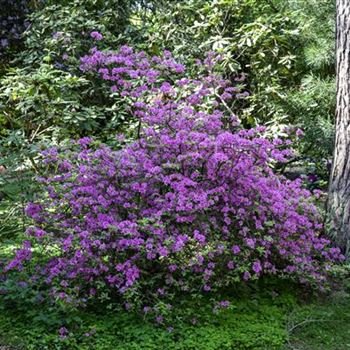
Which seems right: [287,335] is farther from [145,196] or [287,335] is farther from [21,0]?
[21,0]

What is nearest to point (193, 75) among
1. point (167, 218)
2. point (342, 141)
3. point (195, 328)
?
point (342, 141)

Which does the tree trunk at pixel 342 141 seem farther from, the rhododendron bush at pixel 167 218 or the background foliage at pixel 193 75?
the background foliage at pixel 193 75

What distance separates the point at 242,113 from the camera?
20.8 ft

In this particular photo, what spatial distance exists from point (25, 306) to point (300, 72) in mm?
4748

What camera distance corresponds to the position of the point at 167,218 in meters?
3.34

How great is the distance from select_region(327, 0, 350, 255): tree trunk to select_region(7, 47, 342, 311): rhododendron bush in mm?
397

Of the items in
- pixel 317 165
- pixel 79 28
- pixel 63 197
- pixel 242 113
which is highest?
pixel 79 28

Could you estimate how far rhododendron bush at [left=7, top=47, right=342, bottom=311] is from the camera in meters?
3.16

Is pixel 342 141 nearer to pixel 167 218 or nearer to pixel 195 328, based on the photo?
pixel 167 218

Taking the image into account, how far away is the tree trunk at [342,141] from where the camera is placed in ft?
13.5

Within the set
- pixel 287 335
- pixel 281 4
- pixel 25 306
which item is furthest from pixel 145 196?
pixel 281 4

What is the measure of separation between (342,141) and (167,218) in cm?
168

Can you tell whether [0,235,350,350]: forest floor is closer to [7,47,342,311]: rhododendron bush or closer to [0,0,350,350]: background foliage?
[0,0,350,350]: background foliage

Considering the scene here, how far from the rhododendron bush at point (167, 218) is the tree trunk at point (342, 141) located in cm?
40
